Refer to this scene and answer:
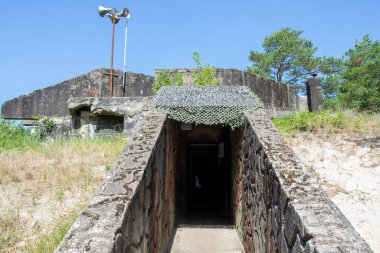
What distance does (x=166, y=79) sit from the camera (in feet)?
35.3

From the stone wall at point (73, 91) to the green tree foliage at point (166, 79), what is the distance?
1151mm

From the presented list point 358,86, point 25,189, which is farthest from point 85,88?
point 358,86

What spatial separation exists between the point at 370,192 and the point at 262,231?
342 centimetres

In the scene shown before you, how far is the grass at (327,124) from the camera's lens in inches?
341

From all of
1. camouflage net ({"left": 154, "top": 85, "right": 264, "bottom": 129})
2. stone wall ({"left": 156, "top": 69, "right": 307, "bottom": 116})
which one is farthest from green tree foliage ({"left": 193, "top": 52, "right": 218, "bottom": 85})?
camouflage net ({"left": 154, "top": 85, "right": 264, "bottom": 129})

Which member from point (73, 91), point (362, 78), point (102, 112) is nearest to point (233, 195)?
point (102, 112)

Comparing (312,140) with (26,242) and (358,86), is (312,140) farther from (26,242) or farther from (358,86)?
(358,86)

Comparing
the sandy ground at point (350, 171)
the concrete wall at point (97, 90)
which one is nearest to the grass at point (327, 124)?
the sandy ground at point (350, 171)

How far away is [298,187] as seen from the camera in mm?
3002

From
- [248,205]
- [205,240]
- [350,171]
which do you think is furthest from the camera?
[350,171]

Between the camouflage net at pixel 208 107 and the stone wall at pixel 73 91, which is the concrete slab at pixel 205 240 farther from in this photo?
the stone wall at pixel 73 91

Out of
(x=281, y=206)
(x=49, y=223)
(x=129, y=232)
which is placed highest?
(x=281, y=206)

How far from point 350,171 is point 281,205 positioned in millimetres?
4574

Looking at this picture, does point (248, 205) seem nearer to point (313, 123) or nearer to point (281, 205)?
point (281, 205)
